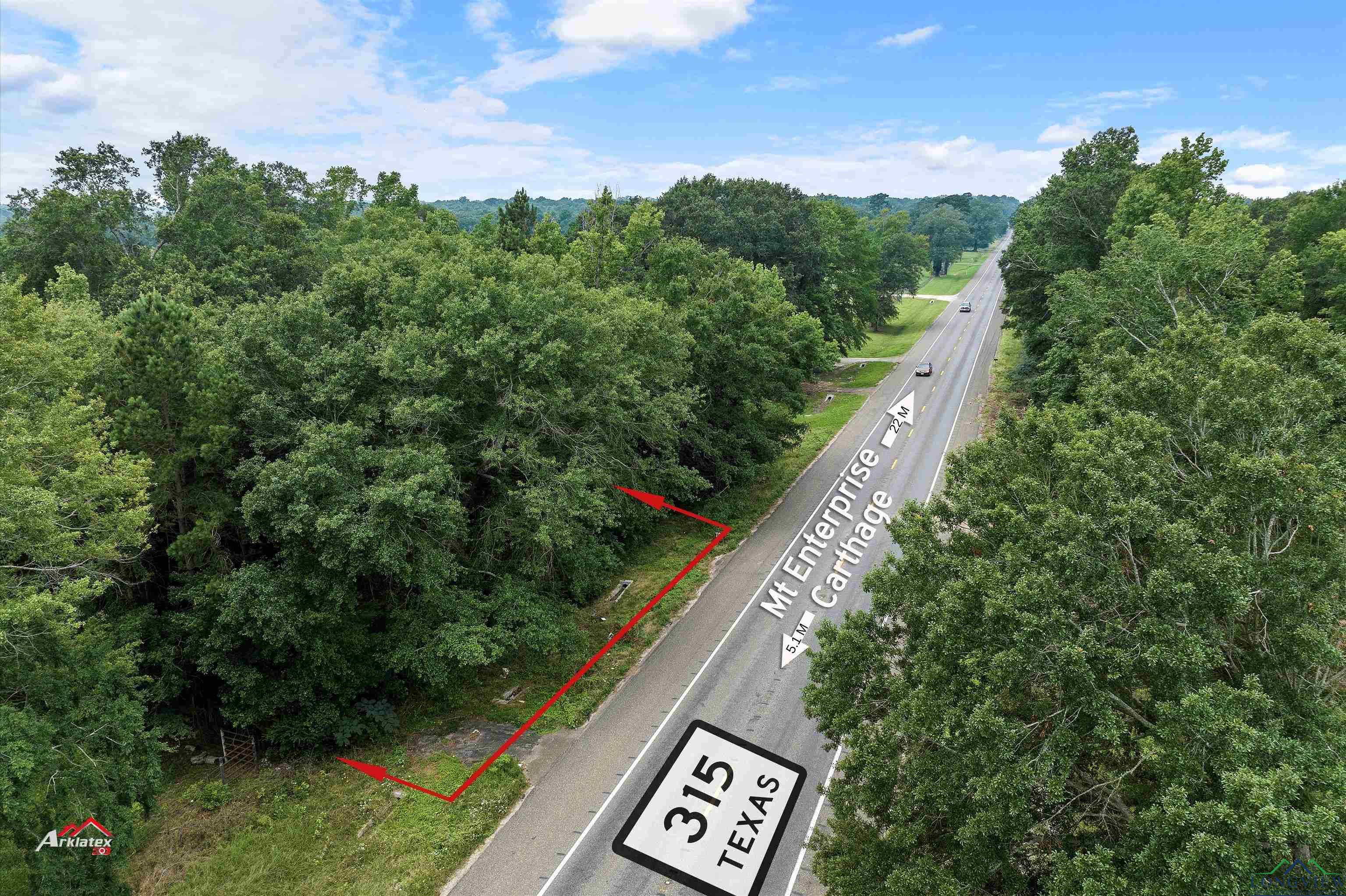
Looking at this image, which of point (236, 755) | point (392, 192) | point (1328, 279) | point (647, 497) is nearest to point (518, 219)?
point (392, 192)

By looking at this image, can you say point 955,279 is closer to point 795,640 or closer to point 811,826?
point 795,640

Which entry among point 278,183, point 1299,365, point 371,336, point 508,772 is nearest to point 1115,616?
point 1299,365

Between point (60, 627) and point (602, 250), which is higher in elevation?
point (602, 250)

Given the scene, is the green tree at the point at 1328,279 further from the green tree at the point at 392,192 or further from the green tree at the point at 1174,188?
the green tree at the point at 392,192

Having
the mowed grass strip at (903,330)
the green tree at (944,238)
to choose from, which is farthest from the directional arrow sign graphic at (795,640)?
the green tree at (944,238)
